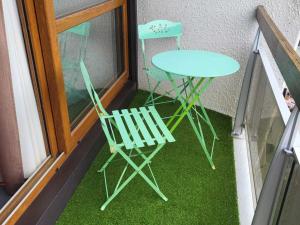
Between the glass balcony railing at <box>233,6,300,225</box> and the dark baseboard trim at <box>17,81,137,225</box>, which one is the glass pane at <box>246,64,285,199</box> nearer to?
the glass balcony railing at <box>233,6,300,225</box>

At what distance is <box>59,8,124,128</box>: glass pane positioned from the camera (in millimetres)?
2148

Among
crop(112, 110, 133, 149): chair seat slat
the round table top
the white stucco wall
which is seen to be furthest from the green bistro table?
the white stucco wall

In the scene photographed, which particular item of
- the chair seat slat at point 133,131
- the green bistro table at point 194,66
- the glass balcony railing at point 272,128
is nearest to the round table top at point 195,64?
the green bistro table at point 194,66

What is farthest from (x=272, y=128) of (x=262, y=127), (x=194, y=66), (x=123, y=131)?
(x=123, y=131)

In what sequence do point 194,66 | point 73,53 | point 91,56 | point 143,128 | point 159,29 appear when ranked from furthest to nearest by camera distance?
point 159,29 < point 91,56 < point 73,53 < point 194,66 < point 143,128

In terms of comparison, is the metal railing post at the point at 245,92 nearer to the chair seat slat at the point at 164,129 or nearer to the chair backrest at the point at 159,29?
the chair backrest at the point at 159,29

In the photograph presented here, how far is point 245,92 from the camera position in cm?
263

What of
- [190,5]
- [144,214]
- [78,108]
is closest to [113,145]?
[144,214]

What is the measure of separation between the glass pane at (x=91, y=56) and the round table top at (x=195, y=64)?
0.62 metres

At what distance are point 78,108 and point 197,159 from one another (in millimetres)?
1092

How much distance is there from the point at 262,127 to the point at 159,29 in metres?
1.35

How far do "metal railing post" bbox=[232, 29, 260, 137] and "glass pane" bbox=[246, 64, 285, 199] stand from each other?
5 cm

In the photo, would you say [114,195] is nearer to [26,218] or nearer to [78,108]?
[26,218]

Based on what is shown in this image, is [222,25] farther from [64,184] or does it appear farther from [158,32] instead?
[64,184]
